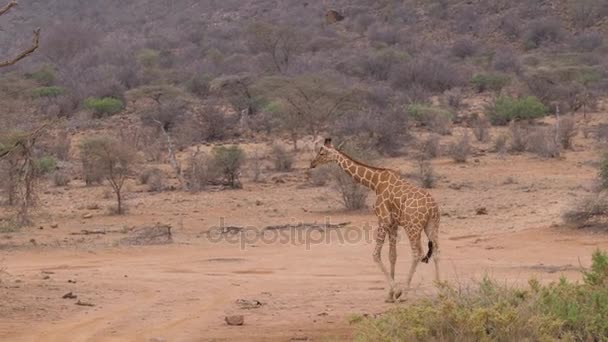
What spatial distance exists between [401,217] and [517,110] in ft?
61.3

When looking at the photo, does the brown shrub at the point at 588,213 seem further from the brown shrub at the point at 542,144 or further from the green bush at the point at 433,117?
the green bush at the point at 433,117

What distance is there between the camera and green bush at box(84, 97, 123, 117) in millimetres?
32062

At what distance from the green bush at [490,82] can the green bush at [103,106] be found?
1335 centimetres

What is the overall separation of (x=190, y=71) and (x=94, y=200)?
2439 cm

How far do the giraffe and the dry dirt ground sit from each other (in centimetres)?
31

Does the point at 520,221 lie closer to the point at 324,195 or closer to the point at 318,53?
the point at 324,195

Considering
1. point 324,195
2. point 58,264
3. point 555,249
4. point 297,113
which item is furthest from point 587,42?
point 58,264

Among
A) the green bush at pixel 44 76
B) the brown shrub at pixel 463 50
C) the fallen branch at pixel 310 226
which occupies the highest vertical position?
the brown shrub at pixel 463 50

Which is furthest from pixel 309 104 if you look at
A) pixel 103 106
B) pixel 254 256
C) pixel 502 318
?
pixel 502 318

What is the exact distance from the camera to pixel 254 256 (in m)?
13.0

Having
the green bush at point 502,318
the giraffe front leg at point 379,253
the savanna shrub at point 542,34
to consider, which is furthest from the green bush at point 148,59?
the green bush at point 502,318

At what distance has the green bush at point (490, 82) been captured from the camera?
116ft

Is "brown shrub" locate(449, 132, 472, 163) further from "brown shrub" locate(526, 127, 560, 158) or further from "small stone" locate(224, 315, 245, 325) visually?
"small stone" locate(224, 315, 245, 325)

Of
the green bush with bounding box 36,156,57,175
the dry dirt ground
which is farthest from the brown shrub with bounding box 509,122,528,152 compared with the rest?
the green bush with bounding box 36,156,57,175
